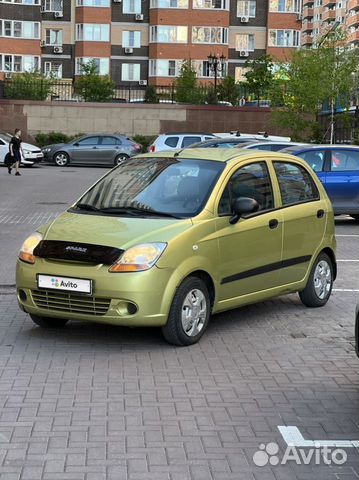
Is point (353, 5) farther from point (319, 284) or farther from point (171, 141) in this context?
point (319, 284)

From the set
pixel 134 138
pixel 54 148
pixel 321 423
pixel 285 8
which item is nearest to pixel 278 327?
pixel 321 423

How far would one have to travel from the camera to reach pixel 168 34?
66.7 m

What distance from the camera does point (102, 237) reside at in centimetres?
709

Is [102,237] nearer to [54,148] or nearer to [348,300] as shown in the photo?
[348,300]

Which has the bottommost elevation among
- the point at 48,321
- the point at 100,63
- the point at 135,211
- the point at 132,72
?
the point at 48,321

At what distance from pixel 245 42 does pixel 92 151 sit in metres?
34.9

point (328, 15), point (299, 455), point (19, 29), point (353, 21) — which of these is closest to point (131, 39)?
point (19, 29)

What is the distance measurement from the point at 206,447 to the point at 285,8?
A: 68.1 meters

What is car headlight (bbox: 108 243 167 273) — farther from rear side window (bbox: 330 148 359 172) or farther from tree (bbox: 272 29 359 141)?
tree (bbox: 272 29 359 141)

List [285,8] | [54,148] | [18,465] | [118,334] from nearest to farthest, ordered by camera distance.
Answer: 1. [18,465]
2. [118,334]
3. [54,148]
4. [285,8]

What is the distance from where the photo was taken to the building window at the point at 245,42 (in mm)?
69562

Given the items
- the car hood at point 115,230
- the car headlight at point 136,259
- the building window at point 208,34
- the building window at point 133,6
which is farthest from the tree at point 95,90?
the car headlight at point 136,259

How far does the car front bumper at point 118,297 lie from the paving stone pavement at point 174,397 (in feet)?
1.03

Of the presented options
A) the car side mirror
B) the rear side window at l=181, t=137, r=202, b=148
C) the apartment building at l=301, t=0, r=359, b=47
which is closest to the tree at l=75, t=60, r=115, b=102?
Result: the rear side window at l=181, t=137, r=202, b=148
